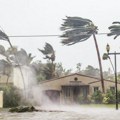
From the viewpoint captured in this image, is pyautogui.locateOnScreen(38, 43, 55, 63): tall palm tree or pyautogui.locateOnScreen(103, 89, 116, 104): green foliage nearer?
pyautogui.locateOnScreen(103, 89, 116, 104): green foliage

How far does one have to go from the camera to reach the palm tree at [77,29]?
224ft

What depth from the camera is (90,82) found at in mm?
57688

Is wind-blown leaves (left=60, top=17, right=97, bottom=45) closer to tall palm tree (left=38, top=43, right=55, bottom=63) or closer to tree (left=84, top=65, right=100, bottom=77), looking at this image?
tall palm tree (left=38, top=43, right=55, bottom=63)

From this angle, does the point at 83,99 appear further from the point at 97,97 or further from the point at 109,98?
the point at 109,98

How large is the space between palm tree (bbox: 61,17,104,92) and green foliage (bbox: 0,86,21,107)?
22319 millimetres

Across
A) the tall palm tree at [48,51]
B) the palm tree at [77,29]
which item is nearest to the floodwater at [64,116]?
the palm tree at [77,29]

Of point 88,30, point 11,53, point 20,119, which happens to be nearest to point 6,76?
point 11,53

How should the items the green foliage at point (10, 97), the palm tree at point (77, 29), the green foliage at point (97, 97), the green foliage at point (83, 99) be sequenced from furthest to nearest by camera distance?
the palm tree at point (77, 29)
the green foliage at point (83, 99)
the green foliage at point (97, 97)
the green foliage at point (10, 97)

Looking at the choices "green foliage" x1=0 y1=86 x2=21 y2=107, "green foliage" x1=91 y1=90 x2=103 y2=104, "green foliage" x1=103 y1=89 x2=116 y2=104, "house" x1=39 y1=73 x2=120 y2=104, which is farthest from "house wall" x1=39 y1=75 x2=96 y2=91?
"green foliage" x1=0 y1=86 x2=21 y2=107

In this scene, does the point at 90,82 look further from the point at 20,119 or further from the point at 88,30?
the point at 20,119

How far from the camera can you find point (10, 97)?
47375 mm

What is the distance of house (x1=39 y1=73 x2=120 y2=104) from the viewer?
5762 centimetres

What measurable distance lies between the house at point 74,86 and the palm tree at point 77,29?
1152 cm

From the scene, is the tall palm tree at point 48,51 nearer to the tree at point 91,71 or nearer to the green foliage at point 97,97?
the green foliage at point 97,97
